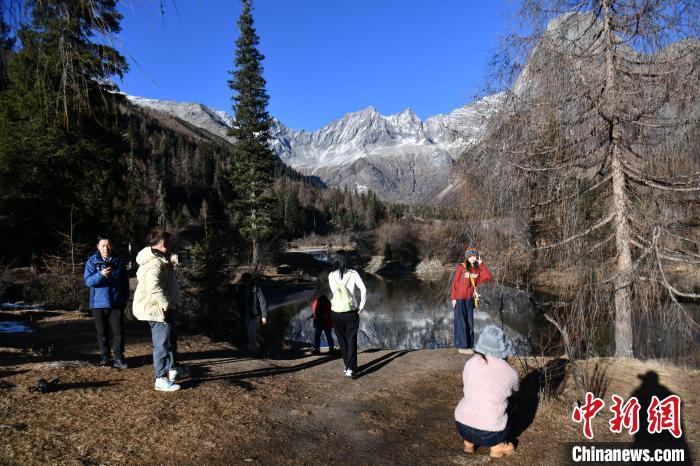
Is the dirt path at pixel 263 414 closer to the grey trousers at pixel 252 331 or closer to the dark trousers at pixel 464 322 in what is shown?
the dark trousers at pixel 464 322

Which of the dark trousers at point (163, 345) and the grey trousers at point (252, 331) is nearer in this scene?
the dark trousers at point (163, 345)

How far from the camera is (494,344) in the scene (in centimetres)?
377

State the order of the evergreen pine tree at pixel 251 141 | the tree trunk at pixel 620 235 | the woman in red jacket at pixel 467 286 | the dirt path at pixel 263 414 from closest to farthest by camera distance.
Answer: the dirt path at pixel 263 414
the tree trunk at pixel 620 235
the woman in red jacket at pixel 467 286
the evergreen pine tree at pixel 251 141

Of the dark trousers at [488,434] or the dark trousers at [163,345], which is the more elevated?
the dark trousers at [163,345]

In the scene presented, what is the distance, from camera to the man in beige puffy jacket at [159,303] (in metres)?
4.74

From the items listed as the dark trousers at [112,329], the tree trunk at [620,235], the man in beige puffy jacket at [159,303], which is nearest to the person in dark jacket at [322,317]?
the dark trousers at [112,329]

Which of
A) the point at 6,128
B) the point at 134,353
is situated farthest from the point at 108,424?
the point at 6,128

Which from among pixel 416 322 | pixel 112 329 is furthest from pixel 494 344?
pixel 416 322

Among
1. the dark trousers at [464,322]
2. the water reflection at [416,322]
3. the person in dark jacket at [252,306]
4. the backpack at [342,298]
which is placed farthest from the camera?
the water reflection at [416,322]

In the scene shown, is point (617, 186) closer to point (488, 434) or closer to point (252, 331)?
point (488, 434)

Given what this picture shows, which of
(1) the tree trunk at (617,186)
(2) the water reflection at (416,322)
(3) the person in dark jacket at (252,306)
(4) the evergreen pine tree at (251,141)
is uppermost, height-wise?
(4) the evergreen pine tree at (251,141)

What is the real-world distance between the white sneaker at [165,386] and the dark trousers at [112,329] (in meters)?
1.25

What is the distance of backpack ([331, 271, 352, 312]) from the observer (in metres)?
6.05

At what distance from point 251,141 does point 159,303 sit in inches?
1094
